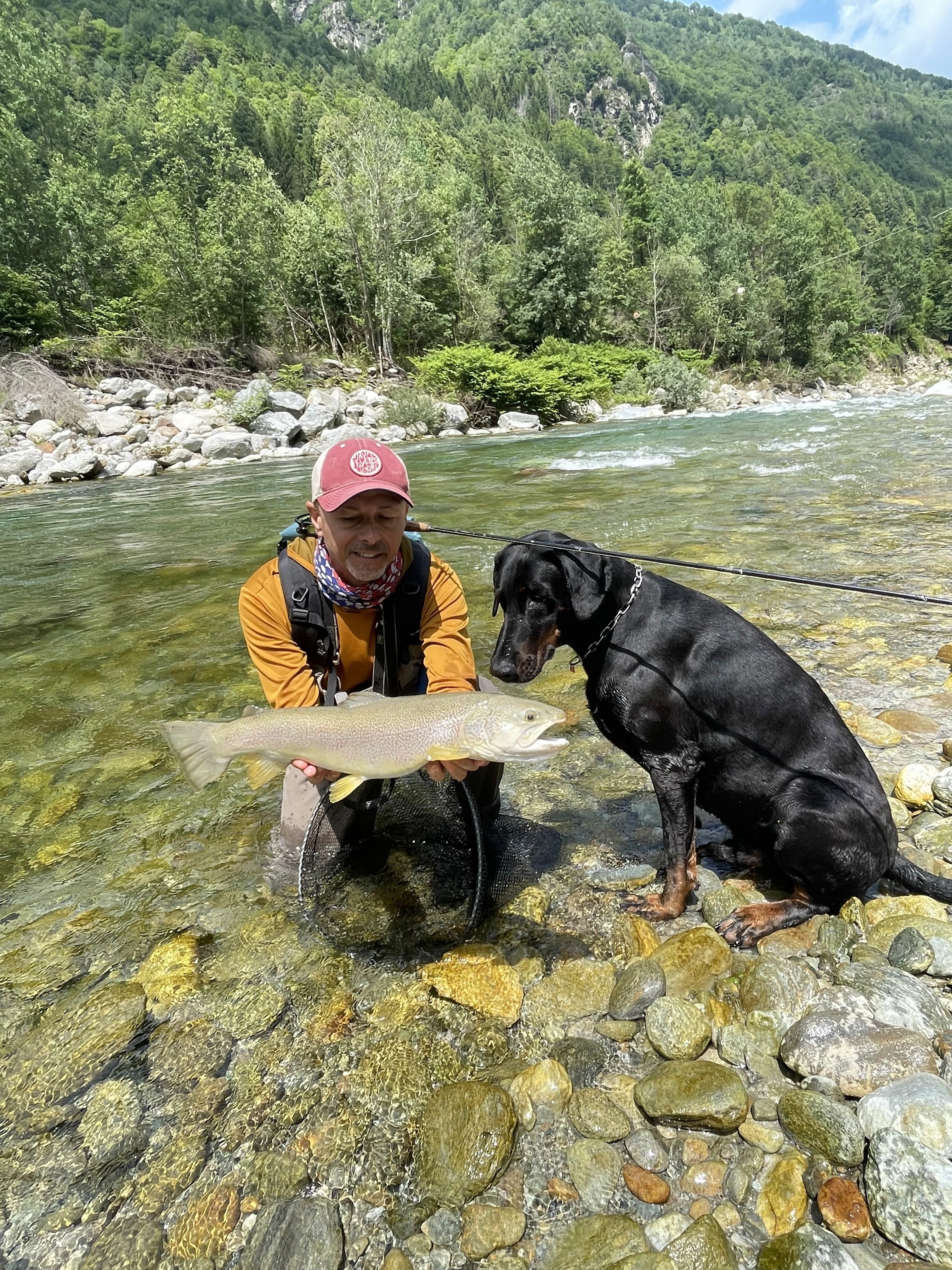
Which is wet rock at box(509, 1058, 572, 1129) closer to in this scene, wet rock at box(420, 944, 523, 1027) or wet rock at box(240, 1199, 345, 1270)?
wet rock at box(420, 944, 523, 1027)

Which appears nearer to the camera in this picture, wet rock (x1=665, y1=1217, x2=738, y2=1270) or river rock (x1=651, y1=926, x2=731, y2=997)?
wet rock (x1=665, y1=1217, x2=738, y2=1270)

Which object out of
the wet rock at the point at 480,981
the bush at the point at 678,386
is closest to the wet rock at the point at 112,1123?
the wet rock at the point at 480,981

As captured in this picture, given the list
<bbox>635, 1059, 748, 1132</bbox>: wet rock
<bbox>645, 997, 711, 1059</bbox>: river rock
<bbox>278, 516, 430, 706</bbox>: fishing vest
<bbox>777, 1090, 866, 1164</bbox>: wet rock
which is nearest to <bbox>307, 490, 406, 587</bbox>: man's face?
<bbox>278, 516, 430, 706</bbox>: fishing vest

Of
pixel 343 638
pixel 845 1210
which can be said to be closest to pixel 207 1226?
pixel 845 1210

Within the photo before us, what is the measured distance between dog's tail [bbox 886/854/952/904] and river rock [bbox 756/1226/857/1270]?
1591mm

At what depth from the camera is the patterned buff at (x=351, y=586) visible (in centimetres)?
332

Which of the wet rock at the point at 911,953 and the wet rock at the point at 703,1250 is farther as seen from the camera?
the wet rock at the point at 911,953

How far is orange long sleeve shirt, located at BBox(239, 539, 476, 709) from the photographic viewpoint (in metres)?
3.36

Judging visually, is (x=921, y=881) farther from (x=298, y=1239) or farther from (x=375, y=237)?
(x=375, y=237)

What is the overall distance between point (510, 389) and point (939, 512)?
96.9 feet

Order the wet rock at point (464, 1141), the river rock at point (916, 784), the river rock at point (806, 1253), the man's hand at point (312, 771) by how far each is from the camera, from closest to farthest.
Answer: the river rock at point (806, 1253) → the wet rock at point (464, 1141) → the man's hand at point (312, 771) → the river rock at point (916, 784)

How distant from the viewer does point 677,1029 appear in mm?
2449

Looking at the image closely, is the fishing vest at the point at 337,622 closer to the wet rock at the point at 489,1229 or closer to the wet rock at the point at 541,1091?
the wet rock at the point at 541,1091

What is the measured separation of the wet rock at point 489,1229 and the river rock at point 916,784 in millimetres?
2963
